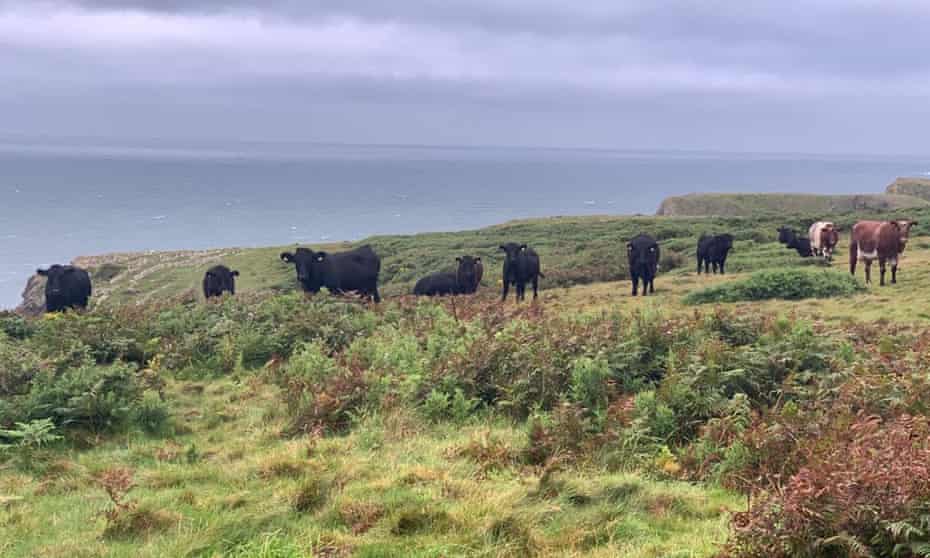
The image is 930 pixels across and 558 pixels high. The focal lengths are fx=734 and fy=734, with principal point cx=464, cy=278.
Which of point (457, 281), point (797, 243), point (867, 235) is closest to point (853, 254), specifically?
point (867, 235)

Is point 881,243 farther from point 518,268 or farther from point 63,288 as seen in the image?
point 63,288

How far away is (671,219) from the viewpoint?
183ft

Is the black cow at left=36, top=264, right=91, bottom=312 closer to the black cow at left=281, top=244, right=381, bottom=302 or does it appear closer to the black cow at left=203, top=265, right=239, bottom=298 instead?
the black cow at left=203, top=265, right=239, bottom=298

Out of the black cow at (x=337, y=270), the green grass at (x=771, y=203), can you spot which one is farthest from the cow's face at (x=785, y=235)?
the green grass at (x=771, y=203)

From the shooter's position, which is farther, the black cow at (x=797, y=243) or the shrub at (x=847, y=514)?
the black cow at (x=797, y=243)

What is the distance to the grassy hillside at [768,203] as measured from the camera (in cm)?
7625

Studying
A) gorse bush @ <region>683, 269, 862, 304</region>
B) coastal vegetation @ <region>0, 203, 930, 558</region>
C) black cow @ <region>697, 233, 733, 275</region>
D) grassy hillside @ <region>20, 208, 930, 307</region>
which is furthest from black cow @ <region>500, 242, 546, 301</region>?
coastal vegetation @ <region>0, 203, 930, 558</region>

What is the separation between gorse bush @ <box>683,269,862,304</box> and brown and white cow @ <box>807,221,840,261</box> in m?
9.36

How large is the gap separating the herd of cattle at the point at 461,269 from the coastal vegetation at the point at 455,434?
6.93 meters

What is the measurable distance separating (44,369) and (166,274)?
34.9 metres

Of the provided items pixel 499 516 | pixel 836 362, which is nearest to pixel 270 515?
pixel 499 516

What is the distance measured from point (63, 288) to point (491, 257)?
939 inches

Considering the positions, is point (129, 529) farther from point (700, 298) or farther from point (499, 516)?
point (700, 298)

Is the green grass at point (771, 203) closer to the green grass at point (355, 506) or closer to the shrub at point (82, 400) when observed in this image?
the shrub at point (82, 400)
